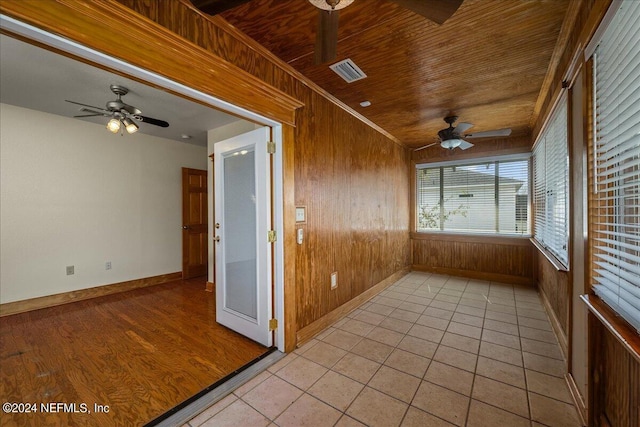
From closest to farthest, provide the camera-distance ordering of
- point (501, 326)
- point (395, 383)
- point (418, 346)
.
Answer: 1. point (395, 383)
2. point (418, 346)
3. point (501, 326)

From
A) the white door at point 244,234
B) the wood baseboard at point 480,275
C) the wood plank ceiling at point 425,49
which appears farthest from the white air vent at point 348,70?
the wood baseboard at point 480,275

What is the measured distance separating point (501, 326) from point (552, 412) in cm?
125

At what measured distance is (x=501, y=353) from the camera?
224 cm

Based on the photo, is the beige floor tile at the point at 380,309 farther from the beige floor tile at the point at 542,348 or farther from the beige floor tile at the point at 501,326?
the beige floor tile at the point at 542,348

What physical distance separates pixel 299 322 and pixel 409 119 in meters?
3.00

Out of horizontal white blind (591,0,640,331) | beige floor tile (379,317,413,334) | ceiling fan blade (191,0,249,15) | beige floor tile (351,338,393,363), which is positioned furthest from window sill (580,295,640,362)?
ceiling fan blade (191,0,249,15)

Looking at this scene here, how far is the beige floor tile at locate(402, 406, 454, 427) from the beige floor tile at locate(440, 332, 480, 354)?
3.10 feet

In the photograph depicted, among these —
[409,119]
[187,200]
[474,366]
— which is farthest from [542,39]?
[187,200]

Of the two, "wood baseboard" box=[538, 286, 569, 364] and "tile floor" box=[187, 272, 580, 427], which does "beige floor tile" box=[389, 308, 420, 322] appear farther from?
"wood baseboard" box=[538, 286, 569, 364]

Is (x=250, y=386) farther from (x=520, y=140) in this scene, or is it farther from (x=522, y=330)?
(x=520, y=140)

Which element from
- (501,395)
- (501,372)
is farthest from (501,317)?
(501,395)

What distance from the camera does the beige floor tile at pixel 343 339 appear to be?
2.41 meters

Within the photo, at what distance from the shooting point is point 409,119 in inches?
140

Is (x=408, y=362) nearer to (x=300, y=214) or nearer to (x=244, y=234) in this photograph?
(x=300, y=214)
